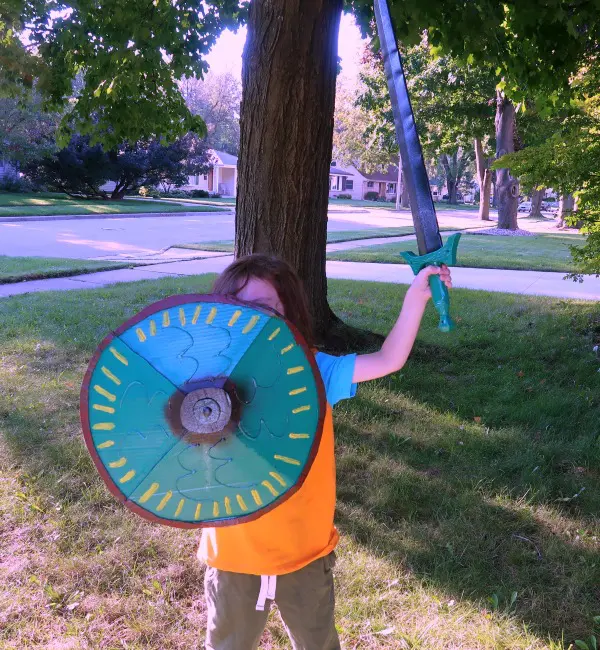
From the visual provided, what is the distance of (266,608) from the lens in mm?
1714

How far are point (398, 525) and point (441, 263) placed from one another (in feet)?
6.19

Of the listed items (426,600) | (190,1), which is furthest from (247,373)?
(190,1)

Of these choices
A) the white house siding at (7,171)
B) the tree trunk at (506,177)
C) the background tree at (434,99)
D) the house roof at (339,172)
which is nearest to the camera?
the background tree at (434,99)

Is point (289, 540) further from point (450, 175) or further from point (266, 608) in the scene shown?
point (450, 175)

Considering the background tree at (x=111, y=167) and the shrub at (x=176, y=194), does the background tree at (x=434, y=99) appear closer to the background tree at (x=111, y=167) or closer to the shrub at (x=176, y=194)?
the background tree at (x=111, y=167)

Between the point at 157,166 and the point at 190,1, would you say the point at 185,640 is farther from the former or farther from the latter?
the point at 157,166

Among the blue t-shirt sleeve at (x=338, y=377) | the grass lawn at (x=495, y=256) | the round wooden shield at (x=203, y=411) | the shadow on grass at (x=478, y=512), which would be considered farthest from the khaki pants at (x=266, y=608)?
the grass lawn at (x=495, y=256)

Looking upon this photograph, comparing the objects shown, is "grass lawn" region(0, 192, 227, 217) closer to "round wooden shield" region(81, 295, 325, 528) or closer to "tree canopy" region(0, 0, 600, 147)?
"tree canopy" region(0, 0, 600, 147)

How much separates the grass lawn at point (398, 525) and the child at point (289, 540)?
26.9 inches

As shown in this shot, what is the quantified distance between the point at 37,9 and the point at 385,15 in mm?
5353

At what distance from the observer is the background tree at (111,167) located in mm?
33812

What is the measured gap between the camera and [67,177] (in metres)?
35.2

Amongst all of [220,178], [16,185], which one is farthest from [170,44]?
[220,178]

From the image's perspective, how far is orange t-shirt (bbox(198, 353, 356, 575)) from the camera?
166 centimetres
